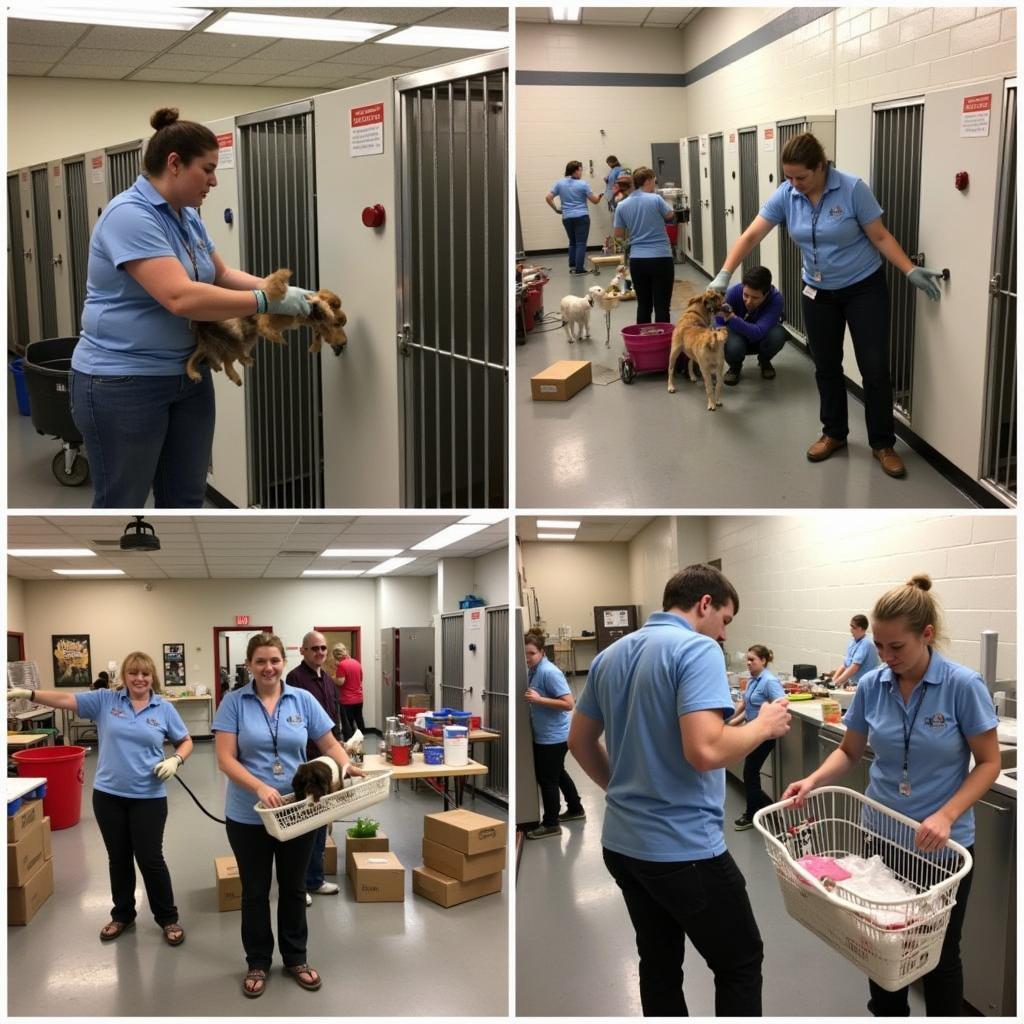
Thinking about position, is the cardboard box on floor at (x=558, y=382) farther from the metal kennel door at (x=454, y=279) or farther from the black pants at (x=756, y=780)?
the black pants at (x=756, y=780)

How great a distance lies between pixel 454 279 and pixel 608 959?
2485 millimetres

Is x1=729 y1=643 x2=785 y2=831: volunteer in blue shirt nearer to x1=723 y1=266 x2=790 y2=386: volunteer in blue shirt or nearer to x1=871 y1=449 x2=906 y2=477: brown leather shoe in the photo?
x1=871 y1=449 x2=906 y2=477: brown leather shoe

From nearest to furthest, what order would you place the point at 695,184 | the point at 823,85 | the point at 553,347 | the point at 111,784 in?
the point at 111,784 → the point at 823,85 → the point at 553,347 → the point at 695,184

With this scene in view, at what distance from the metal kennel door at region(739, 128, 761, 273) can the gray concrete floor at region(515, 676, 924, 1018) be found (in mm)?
5159

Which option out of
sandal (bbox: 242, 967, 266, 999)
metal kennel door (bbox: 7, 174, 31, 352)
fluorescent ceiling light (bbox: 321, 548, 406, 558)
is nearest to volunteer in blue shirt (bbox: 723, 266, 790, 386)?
fluorescent ceiling light (bbox: 321, 548, 406, 558)

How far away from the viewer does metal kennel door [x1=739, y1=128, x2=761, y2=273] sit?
716 centimetres

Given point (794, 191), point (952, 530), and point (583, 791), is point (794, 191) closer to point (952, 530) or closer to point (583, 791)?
point (952, 530)

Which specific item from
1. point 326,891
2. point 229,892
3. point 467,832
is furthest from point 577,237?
point 229,892

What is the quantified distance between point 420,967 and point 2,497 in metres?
2.26

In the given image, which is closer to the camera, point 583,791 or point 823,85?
point 583,791

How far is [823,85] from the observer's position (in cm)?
584

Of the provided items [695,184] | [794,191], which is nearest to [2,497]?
[794,191]

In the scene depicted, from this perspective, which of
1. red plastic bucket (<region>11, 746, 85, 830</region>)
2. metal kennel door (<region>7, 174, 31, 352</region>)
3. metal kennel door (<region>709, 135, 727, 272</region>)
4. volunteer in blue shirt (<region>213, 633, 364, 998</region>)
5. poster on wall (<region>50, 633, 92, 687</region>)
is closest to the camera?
volunteer in blue shirt (<region>213, 633, 364, 998</region>)

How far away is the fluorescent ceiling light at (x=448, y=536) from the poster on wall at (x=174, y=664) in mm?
2129
